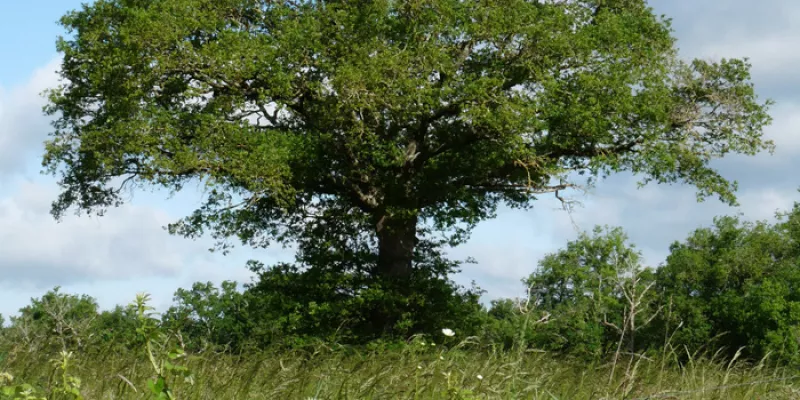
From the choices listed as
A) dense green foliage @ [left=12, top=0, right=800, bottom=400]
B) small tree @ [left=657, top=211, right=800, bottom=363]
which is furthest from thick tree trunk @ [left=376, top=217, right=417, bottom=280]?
small tree @ [left=657, top=211, right=800, bottom=363]

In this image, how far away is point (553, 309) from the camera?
41.4 meters

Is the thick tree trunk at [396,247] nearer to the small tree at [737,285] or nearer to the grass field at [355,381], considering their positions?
Answer: the grass field at [355,381]

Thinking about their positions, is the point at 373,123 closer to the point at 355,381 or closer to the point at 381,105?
the point at 381,105

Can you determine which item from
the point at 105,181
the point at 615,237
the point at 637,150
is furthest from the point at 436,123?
the point at 615,237

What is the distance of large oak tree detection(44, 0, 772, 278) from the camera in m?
18.3

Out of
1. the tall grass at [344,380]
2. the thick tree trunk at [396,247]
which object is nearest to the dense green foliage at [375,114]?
the thick tree trunk at [396,247]

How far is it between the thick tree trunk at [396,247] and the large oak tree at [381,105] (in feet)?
0.13

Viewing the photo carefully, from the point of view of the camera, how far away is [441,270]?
22.4 metres

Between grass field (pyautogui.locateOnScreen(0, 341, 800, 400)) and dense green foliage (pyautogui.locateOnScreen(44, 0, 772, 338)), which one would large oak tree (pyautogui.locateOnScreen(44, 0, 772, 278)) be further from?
grass field (pyautogui.locateOnScreen(0, 341, 800, 400))

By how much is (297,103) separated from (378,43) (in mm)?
2771

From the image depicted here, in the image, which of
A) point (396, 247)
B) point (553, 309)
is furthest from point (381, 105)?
point (553, 309)

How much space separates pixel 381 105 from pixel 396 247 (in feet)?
13.9

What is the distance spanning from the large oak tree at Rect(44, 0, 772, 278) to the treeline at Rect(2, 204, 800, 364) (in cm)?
141

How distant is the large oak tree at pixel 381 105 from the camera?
720 inches
